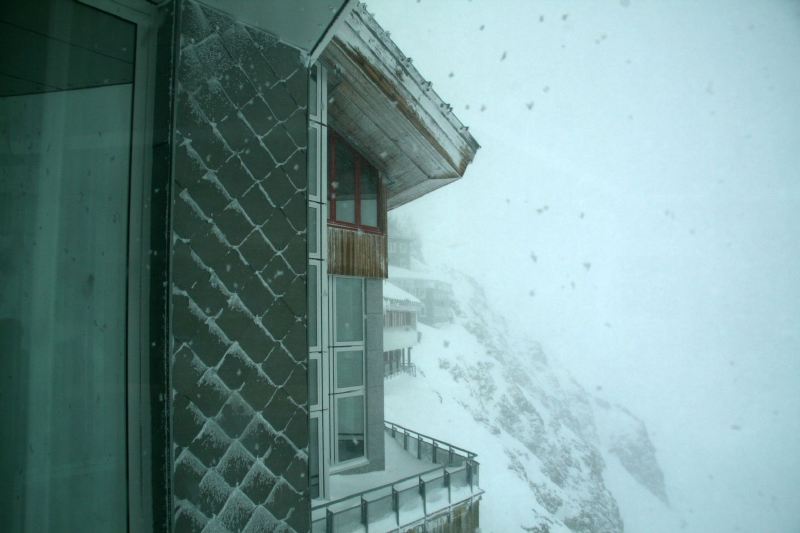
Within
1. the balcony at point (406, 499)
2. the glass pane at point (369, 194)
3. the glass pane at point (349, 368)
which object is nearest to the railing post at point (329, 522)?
the balcony at point (406, 499)

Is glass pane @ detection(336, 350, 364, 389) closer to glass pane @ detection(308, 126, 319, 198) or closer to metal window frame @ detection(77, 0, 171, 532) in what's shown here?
glass pane @ detection(308, 126, 319, 198)

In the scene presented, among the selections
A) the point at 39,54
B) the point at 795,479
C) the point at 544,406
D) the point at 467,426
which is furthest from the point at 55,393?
the point at 795,479

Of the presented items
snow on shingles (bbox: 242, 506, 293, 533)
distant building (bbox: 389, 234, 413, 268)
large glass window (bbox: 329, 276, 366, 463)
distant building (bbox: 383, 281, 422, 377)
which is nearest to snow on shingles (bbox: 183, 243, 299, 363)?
snow on shingles (bbox: 242, 506, 293, 533)

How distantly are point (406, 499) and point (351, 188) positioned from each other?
551 cm

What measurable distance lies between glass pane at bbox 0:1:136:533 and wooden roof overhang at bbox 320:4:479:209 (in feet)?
13.0

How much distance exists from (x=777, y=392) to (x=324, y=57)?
203m

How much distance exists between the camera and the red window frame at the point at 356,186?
6791mm

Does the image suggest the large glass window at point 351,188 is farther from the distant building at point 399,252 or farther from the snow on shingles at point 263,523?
the distant building at point 399,252

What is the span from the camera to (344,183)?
706 cm

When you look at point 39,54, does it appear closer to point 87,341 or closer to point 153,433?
point 87,341

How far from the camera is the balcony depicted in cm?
570

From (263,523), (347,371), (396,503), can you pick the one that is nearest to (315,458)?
(347,371)

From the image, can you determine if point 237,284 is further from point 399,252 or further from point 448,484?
point 399,252

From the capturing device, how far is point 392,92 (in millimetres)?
5535
